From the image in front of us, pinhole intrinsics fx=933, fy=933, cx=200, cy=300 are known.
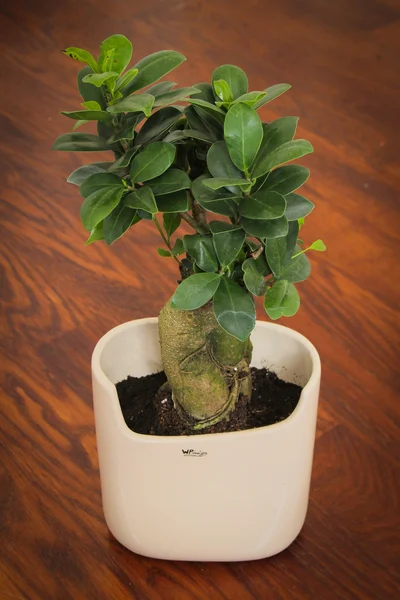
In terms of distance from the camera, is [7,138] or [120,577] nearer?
[120,577]

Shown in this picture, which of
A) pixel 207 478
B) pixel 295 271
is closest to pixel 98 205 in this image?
pixel 295 271

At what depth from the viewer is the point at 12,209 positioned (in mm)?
1814

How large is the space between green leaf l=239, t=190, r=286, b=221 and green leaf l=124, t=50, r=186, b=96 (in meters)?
0.15

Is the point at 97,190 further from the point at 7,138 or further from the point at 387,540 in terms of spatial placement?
the point at 7,138

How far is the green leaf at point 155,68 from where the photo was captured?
0.93 metres

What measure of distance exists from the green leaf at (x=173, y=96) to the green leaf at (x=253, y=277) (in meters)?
0.19

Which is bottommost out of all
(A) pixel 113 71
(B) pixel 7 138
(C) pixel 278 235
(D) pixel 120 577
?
(D) pixel 120 577

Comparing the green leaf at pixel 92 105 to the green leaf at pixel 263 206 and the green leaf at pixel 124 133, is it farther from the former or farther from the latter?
the green leaf at pixel 263 206

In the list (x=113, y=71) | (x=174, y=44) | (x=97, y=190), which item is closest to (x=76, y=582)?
(x=97, y=190)

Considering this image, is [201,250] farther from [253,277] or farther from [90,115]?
[90,115]

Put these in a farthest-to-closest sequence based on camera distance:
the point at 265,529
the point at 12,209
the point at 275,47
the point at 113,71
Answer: the point at 275,47 → the point at 12,209 → the point at 265,529 → the point at 113,71

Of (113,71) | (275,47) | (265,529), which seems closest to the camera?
(113,71)

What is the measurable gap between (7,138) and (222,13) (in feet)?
2.55

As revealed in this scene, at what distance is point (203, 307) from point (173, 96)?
247 millimetres
